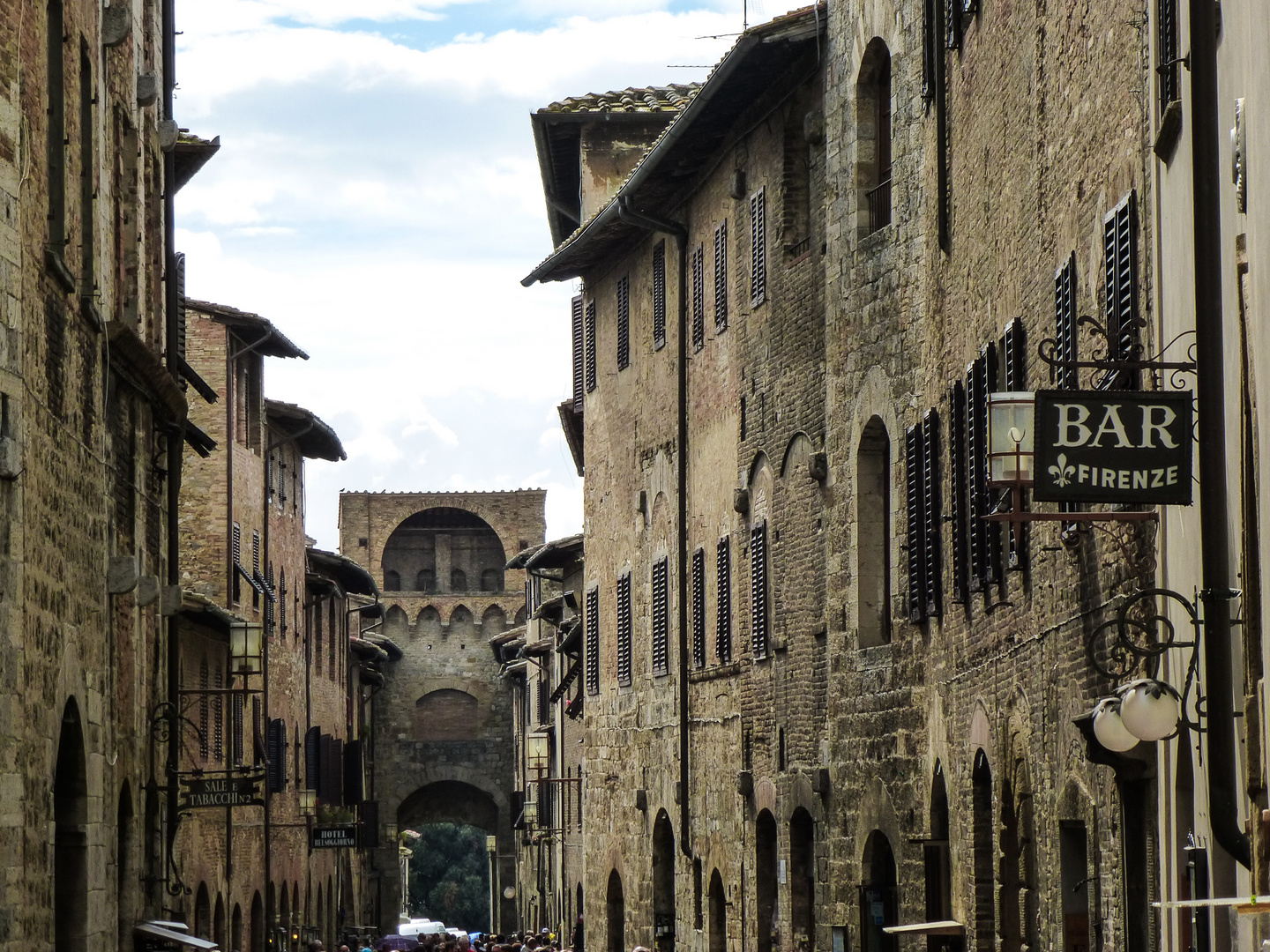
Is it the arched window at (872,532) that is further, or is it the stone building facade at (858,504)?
the arched window at (872,532)

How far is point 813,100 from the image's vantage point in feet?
68.2

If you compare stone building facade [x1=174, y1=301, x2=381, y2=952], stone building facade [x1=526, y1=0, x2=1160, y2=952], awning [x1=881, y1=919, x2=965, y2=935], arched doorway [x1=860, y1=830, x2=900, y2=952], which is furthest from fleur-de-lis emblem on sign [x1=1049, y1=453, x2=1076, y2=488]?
stone building facade [x1=174, y1=301, x2=381, y2=952]

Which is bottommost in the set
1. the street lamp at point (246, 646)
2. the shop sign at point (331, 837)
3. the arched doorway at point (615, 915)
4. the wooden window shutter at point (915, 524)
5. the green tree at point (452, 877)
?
the green tree at point (452, 877)

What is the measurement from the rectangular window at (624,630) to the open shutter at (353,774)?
22188 mm

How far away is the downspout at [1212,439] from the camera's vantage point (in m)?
9.23

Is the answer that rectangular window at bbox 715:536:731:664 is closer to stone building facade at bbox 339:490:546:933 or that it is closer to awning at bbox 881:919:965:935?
awning at bbox 881:919:965:935

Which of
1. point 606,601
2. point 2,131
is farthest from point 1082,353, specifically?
point 606,601

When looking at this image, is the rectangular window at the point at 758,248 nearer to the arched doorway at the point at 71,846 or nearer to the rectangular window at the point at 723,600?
the rectangular window at the point at 723,600

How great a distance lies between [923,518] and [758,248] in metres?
5.96

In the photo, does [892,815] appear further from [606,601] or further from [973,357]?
[606,601]

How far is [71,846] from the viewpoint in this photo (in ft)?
52.2

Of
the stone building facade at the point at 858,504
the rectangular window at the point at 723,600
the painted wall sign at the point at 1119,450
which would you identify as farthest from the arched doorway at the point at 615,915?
the painted wall sign at the point at 1119,450

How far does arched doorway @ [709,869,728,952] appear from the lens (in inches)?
924

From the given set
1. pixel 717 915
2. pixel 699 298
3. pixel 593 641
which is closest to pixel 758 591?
pixel 717 915
